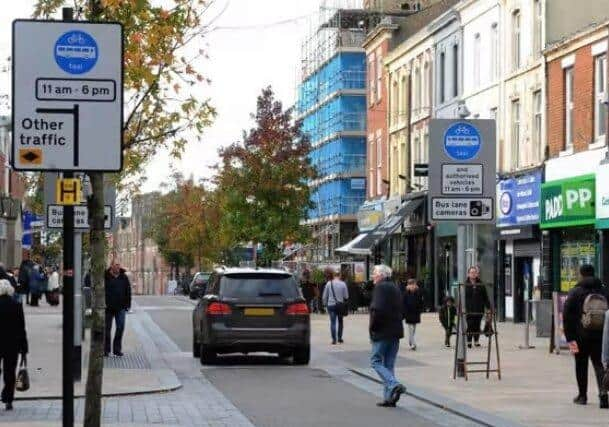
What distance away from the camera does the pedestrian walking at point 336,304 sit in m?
32.1

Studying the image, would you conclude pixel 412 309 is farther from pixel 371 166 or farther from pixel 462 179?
pixel 371 166

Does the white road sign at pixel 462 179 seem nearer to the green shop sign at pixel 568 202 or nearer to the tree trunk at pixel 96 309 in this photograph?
the tree trunk at pixel 96 309

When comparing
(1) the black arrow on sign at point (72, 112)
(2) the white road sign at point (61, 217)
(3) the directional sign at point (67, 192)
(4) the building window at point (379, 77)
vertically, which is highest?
(4) the building window at point (379, 77)

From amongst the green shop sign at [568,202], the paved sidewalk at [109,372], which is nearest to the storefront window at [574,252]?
the green shop sign at [568,202]

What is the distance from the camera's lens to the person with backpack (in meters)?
17.6

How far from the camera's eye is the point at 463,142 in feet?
71.0

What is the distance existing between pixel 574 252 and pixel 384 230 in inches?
777

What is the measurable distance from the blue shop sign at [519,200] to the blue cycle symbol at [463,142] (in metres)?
20.3

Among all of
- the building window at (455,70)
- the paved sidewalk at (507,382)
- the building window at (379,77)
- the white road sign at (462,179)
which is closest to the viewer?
the paved sidewalk at (507,382)

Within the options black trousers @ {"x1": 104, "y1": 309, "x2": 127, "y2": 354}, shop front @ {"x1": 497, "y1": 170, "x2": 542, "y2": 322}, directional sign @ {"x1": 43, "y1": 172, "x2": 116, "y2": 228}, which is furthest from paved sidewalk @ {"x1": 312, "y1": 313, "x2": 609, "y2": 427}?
shop front @ {"x1": 497, "y1": 170, "x2": 542, "y2": 322}

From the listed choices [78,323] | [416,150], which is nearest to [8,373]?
[78,323]

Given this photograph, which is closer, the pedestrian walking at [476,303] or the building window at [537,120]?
the pedestrian walking at [476,303]

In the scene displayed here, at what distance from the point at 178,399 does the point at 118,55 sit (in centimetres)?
969

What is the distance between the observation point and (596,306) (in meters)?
17.7
